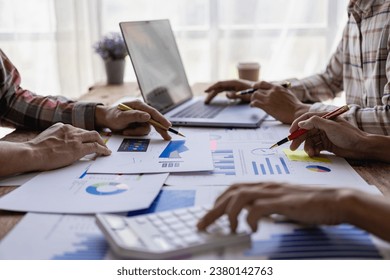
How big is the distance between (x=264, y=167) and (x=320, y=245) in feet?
1.06

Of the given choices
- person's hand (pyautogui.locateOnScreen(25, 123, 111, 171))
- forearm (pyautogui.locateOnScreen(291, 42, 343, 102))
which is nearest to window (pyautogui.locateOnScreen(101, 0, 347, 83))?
forearm (pyautogui.locateOnScreen(291, 42, 343, 102))

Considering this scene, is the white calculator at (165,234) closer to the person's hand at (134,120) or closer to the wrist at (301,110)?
the person's hand at (134,120)

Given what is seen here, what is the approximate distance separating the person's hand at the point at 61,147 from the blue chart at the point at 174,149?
119mm

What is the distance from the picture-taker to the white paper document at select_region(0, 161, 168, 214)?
2.61 feet

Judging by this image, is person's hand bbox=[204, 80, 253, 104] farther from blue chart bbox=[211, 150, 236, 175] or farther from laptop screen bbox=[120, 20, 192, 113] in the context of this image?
blue chart bbox=[211, 150, 236, 175]

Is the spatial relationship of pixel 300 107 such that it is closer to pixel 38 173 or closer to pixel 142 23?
pixel 142 23

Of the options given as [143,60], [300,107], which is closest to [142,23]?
[143,60]

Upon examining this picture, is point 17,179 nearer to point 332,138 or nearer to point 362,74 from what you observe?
point 332,138

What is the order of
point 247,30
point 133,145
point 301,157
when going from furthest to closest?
1. point 247,30
2. point 133,145
3. point 301,157

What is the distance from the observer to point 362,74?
159 centimetres

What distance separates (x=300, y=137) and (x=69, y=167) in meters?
0.48

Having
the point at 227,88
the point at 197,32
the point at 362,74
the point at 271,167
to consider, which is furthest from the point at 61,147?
the point at 197,32

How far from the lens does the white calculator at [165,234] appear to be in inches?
25.3

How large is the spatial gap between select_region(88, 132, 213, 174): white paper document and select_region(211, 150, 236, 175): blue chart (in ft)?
0.04
